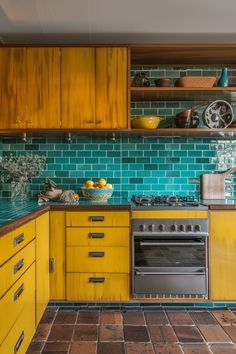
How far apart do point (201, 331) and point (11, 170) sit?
206 centimetres

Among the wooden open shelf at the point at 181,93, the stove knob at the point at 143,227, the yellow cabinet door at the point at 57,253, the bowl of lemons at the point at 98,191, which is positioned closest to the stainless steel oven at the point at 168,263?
the stove knob at the point at 143,227

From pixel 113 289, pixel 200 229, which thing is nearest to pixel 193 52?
pixel 200 229

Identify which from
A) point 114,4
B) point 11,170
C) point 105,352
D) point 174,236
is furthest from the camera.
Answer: point 11,170

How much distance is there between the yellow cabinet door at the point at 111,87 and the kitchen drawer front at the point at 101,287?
1236 mm

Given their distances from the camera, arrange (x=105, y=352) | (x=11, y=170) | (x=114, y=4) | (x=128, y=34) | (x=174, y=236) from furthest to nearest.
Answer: (x=11, y=170) < (x=128, y=34) < (x=174, y=236) < (x=114, y=4) < (x=105, y=352)

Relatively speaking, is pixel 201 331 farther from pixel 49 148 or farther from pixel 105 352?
pixel 49 148

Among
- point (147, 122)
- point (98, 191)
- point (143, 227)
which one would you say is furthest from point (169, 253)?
point (147, 122)

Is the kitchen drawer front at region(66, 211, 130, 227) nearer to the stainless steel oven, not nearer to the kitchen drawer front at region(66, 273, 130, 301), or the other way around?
the stainless steel oven

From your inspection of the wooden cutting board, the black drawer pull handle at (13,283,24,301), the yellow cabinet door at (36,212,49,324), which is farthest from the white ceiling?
the black drawer pull handle at (13,283,24,301)

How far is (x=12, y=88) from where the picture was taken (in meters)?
2.79

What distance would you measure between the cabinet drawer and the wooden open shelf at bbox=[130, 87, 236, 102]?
1603mm

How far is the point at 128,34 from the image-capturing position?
9.04ft

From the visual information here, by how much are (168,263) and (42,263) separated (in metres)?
0.96

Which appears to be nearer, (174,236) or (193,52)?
(174,236)
